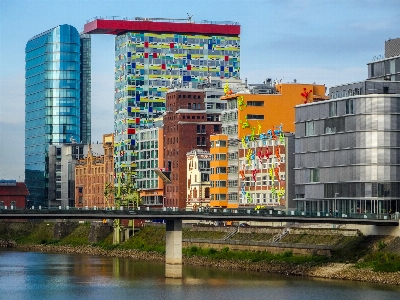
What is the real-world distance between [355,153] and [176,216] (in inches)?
1091

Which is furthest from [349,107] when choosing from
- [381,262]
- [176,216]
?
[381,262]

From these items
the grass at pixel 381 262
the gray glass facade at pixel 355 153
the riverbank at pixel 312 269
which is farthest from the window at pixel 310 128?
the grass at pixel 381 262

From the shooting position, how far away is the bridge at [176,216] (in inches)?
6127

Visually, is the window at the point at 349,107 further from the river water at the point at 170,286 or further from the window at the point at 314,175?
the river water at the point at 170,286

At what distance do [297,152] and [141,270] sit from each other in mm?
30342

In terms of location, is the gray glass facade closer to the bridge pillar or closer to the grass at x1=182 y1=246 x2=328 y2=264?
the grass at x1=182 y1=246 x2=328 y2=264

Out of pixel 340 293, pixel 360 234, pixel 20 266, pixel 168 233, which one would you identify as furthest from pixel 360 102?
pixel 20 266

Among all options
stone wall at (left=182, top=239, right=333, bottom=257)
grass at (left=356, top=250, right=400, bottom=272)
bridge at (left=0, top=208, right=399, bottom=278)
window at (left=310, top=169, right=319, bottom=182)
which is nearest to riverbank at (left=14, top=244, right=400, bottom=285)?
grass at (left=356, top=250, right=400, bottom=272)

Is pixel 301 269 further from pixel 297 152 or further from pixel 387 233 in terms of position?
pixel 297 152

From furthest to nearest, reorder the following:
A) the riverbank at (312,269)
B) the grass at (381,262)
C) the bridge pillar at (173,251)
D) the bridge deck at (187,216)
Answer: the bridge pillar at (173,251)
the bridge deck at (187,216)
the grass at (381,262)
the riverbank at (312,269)

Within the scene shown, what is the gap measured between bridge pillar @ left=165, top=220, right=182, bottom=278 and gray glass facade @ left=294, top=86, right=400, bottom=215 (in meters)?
25.0

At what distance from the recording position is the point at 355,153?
174 metres

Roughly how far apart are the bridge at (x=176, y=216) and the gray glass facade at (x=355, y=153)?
46.1 ft

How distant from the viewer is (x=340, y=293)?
135375 millimetres
